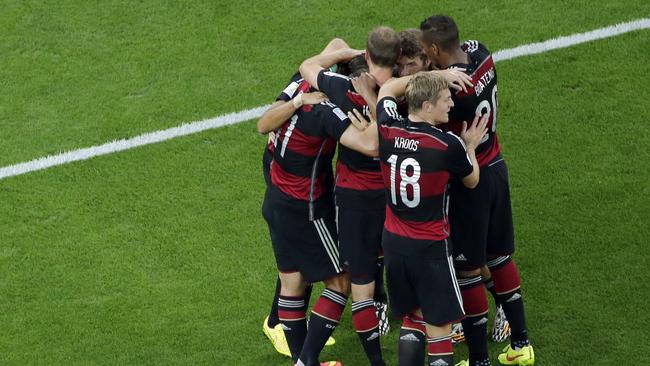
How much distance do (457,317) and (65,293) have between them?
2.99 metres

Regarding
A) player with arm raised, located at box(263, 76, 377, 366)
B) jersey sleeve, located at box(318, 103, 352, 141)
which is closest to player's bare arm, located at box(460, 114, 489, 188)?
jersey sleeve, located at box(318, 103, 352, 141)

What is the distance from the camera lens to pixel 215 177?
9.89 meters

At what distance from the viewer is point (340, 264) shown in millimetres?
7605

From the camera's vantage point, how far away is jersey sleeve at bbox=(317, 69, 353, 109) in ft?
23.7

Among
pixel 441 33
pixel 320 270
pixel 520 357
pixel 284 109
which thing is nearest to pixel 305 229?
pixel 320 270

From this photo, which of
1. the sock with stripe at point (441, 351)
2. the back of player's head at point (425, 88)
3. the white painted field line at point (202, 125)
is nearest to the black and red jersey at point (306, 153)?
the back of player's head at point (425, 88)

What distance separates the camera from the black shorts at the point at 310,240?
7594 mm

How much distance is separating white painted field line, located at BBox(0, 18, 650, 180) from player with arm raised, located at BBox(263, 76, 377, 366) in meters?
2.78

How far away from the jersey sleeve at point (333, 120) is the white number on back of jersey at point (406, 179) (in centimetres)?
37

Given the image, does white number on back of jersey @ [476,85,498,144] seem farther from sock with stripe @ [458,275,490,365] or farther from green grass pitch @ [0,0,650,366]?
green grass pitch @ [0,0,650,366]

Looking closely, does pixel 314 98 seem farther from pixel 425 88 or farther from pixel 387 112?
pixel 425 88

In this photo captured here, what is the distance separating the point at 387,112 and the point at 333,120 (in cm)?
36

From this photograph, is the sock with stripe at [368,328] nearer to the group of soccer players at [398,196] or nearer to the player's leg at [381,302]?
the group of soccer players at [398,196]

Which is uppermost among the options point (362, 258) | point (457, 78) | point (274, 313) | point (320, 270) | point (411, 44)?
point (411, 44)
